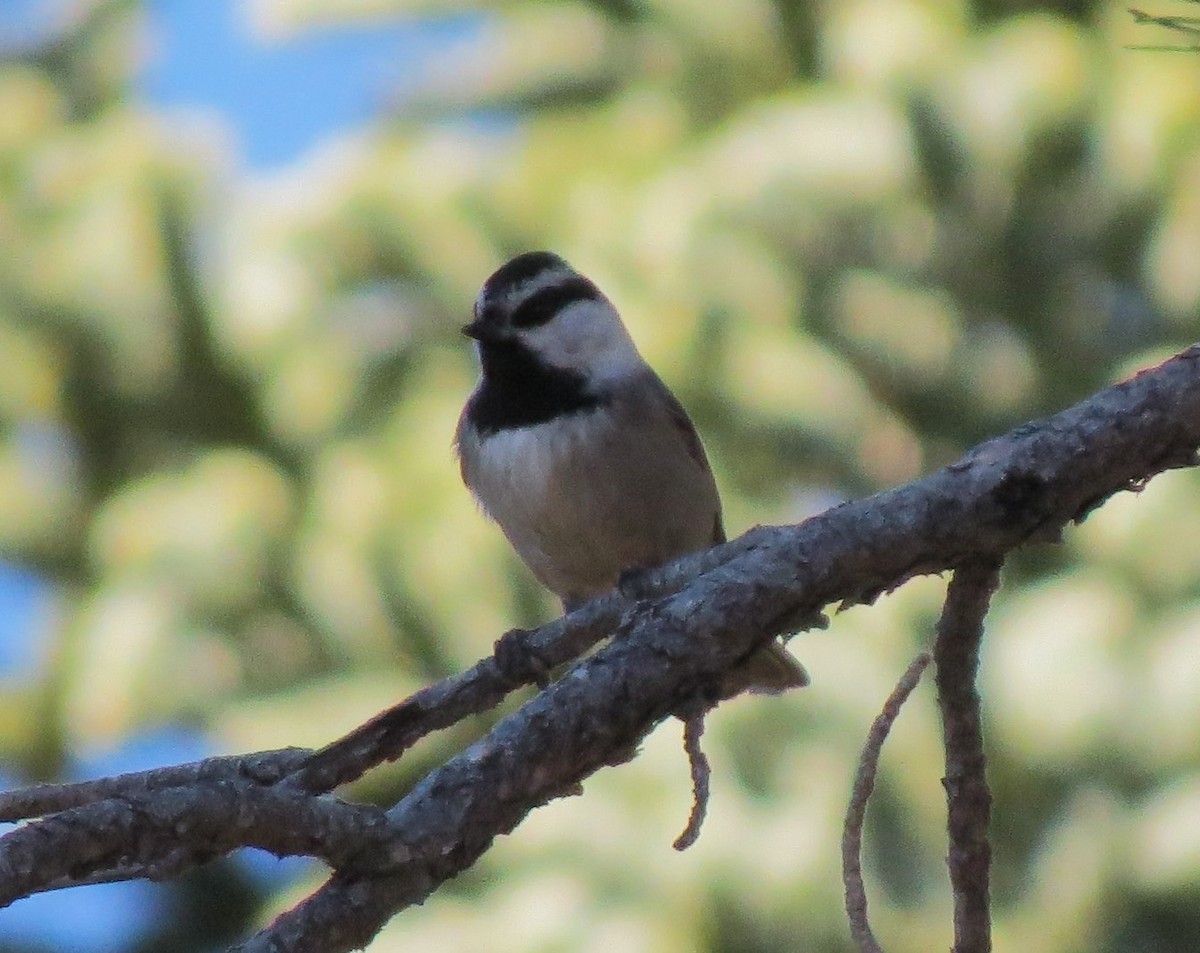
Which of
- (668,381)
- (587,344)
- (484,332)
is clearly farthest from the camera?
(668,381)

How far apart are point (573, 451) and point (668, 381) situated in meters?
2.32

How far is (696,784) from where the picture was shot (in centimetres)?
209

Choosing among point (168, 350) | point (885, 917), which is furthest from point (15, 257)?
point (885, 917)

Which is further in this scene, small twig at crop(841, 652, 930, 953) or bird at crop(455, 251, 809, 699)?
bird at crop(455, 251, 809, 699)

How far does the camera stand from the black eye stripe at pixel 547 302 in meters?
3.74

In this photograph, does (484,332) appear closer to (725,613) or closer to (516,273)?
(516,273)

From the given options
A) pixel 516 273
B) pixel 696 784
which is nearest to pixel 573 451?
pixel 516 273

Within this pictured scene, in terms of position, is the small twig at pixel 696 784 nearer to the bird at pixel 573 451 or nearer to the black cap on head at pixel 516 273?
the bird at pixel 573 451

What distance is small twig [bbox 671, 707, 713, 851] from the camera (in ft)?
6.57

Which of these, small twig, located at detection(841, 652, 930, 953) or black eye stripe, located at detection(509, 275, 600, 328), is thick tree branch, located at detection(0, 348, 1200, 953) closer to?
small twig, located at detection(841, 652, 930, 953)

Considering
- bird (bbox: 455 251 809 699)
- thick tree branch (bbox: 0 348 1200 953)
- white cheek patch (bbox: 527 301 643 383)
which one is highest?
white cheek patch (bbox: 527 301 643 383)

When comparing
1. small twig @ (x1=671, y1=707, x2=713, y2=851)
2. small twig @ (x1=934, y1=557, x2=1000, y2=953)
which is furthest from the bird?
small twig @ (x1=934, y1=557, x2=1000, y2=953)

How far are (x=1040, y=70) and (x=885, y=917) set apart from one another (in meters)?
3.40

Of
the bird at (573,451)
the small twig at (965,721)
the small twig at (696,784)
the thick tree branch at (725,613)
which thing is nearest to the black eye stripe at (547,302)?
the bird at (573,451)
